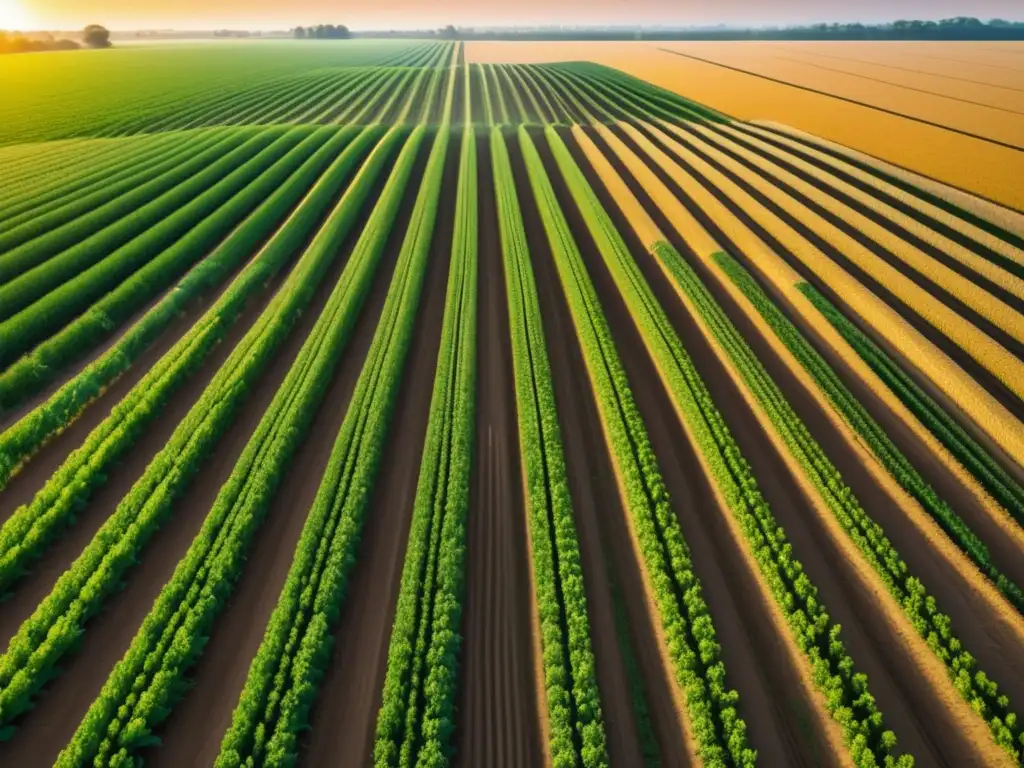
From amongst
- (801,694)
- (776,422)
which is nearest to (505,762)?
(801,694)

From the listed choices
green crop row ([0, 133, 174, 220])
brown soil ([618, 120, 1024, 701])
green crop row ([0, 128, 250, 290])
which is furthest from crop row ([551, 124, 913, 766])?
green crop row ([0, 133, 174, 220])

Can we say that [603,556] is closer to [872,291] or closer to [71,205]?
[872,291]

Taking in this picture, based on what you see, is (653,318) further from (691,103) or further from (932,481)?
(691,103)

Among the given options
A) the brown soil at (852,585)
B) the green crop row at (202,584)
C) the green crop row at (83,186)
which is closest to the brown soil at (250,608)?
the green crop row at (202,584)

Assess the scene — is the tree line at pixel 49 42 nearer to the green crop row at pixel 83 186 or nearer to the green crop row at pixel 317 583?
the green crop row at pixel 83 186

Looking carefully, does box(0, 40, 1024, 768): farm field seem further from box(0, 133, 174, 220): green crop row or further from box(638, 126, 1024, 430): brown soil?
box(0, 133, 174, 220): green crop row
